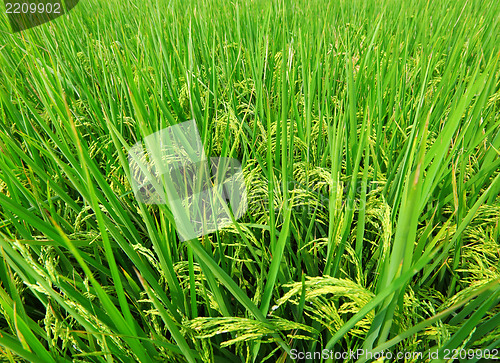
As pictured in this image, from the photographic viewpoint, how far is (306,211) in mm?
743

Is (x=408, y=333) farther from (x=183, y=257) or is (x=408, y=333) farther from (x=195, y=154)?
(x=195, y=154)

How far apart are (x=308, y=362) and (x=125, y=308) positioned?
35cm

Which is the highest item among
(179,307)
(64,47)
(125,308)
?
(64,47)

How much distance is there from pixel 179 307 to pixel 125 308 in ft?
0.47

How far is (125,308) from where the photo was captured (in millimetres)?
402

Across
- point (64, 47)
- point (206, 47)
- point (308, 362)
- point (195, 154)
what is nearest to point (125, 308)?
point (308, 362)

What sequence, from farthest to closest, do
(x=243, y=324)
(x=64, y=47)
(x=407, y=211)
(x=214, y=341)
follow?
(x=64, y=47), (x=214, y=341), (x=243, y=324), (x=407, y=211)

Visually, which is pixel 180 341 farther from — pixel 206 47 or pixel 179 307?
pixel 206 47

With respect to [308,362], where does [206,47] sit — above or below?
above

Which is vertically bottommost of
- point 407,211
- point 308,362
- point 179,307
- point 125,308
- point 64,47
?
point 308,362

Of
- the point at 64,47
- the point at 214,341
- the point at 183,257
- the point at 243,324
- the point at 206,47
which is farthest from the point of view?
the point at 64,47

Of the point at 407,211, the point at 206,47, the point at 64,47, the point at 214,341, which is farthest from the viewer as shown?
the point at 64,47

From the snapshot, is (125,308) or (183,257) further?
(183,257)

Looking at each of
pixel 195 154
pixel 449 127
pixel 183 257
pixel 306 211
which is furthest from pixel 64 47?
pixel 449 127
